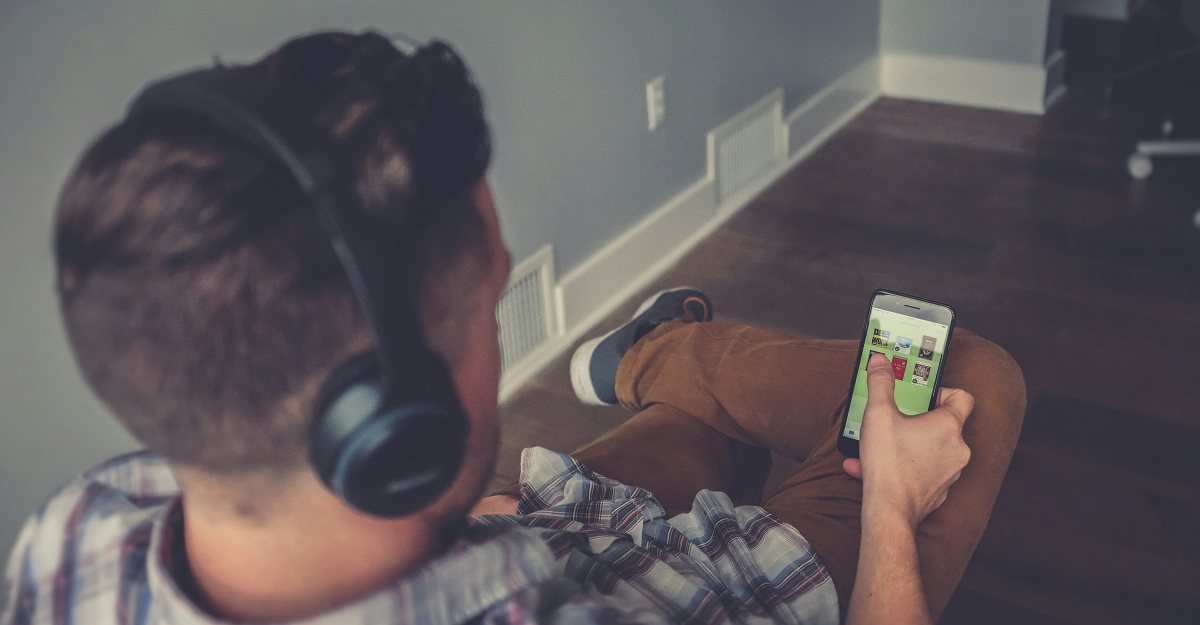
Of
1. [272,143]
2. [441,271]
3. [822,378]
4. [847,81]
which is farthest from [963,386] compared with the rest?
[847,81]

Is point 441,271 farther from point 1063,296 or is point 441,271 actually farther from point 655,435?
point 1063,296

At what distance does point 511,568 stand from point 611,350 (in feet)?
2.70

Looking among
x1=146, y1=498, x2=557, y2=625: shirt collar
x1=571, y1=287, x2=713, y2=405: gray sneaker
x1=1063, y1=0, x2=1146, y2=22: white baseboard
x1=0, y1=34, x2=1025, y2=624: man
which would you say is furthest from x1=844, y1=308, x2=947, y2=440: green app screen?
x1=1063, y1=0, x2=1146, y2=22: white baseboard

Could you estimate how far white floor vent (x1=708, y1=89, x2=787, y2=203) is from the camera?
7.58 ft

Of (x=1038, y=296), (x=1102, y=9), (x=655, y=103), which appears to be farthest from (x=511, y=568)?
(x=1102, y=9)

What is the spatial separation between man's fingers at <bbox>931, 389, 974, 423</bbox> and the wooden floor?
46 cm

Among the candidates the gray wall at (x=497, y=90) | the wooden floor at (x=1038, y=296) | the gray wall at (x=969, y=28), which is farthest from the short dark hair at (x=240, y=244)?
the gray wall at (x=969, y=28)

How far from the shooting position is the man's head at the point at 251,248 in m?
0.47

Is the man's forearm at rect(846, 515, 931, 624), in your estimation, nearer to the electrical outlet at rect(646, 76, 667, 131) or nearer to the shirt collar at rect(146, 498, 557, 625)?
the shirt collar at rect(146, 498, 557, 625)

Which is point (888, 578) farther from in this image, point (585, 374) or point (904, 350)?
point (585, 374)

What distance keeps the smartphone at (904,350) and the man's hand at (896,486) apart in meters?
0.06

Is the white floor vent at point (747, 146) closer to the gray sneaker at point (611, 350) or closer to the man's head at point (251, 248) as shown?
the gray sneaker at point (611, 350)

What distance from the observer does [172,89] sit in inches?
19.7

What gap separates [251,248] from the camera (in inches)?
18.6
